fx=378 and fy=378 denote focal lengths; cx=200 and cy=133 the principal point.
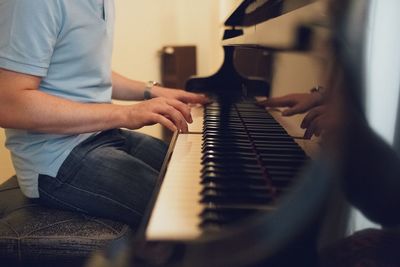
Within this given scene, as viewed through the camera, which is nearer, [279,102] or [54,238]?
[54,238]

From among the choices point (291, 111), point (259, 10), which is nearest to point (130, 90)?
point (259, 10)

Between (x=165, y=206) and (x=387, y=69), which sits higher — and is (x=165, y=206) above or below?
below

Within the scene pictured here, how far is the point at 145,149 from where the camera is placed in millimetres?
1177

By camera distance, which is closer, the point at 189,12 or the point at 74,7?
the point at 74,7

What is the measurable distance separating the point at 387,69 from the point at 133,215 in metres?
0.59

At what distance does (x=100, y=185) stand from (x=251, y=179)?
43 centimetres

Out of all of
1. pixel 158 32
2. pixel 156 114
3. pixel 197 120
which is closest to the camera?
pixel 156 114

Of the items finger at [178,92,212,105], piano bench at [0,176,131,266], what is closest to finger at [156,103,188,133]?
piano bench at [0,176,131,266]

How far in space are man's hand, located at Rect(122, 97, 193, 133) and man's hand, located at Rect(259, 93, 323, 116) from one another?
0.74 feet

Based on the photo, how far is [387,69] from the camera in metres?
0.44

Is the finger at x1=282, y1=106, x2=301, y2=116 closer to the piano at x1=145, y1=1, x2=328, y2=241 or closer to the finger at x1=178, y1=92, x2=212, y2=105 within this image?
the piano at x1=145, y1=1, x2=328, y2=241

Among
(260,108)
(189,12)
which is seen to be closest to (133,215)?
(260,108)

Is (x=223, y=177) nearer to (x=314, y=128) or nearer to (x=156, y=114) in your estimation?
(x=314, y=128)

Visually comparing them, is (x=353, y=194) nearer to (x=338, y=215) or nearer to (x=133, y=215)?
(x=338, y=215)
